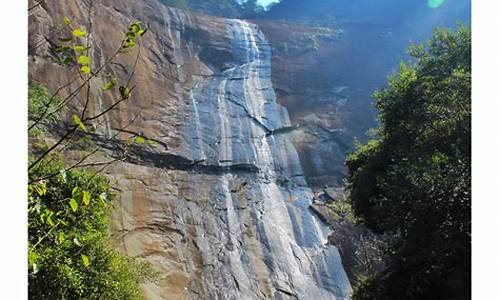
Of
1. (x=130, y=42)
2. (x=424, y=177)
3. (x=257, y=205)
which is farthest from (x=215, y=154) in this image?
(x=130, y=42)

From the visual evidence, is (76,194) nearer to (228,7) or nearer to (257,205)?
(257,205)

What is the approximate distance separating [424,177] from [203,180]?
9.11 m

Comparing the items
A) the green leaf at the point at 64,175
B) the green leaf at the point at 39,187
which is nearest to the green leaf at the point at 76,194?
the green leaf at the point at 64,175

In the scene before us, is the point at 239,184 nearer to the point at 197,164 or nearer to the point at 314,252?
the point at 197,164

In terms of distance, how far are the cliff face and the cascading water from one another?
0.13ft

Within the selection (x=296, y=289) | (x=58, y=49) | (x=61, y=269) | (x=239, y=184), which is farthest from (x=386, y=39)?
(x=58, y=49)

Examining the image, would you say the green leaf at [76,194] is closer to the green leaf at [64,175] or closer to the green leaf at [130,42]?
the green leaf at [64,175]

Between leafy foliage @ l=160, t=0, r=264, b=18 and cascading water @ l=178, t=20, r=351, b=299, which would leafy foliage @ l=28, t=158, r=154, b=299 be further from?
leafy foliage @ l=160, t=0, r=264, b=18

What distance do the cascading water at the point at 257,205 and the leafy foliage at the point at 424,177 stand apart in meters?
3.41

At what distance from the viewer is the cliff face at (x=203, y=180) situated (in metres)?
12.4

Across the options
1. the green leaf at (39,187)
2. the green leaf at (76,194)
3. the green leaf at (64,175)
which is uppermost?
the green leaf at (39,187)

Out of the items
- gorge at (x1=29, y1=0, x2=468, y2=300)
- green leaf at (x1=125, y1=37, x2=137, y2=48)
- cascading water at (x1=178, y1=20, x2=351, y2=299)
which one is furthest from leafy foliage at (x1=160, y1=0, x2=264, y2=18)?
green leaf at (x1=125, y1=37, x2=137, y2=48)

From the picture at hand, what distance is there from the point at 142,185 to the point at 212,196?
242cm

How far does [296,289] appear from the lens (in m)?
12.9
